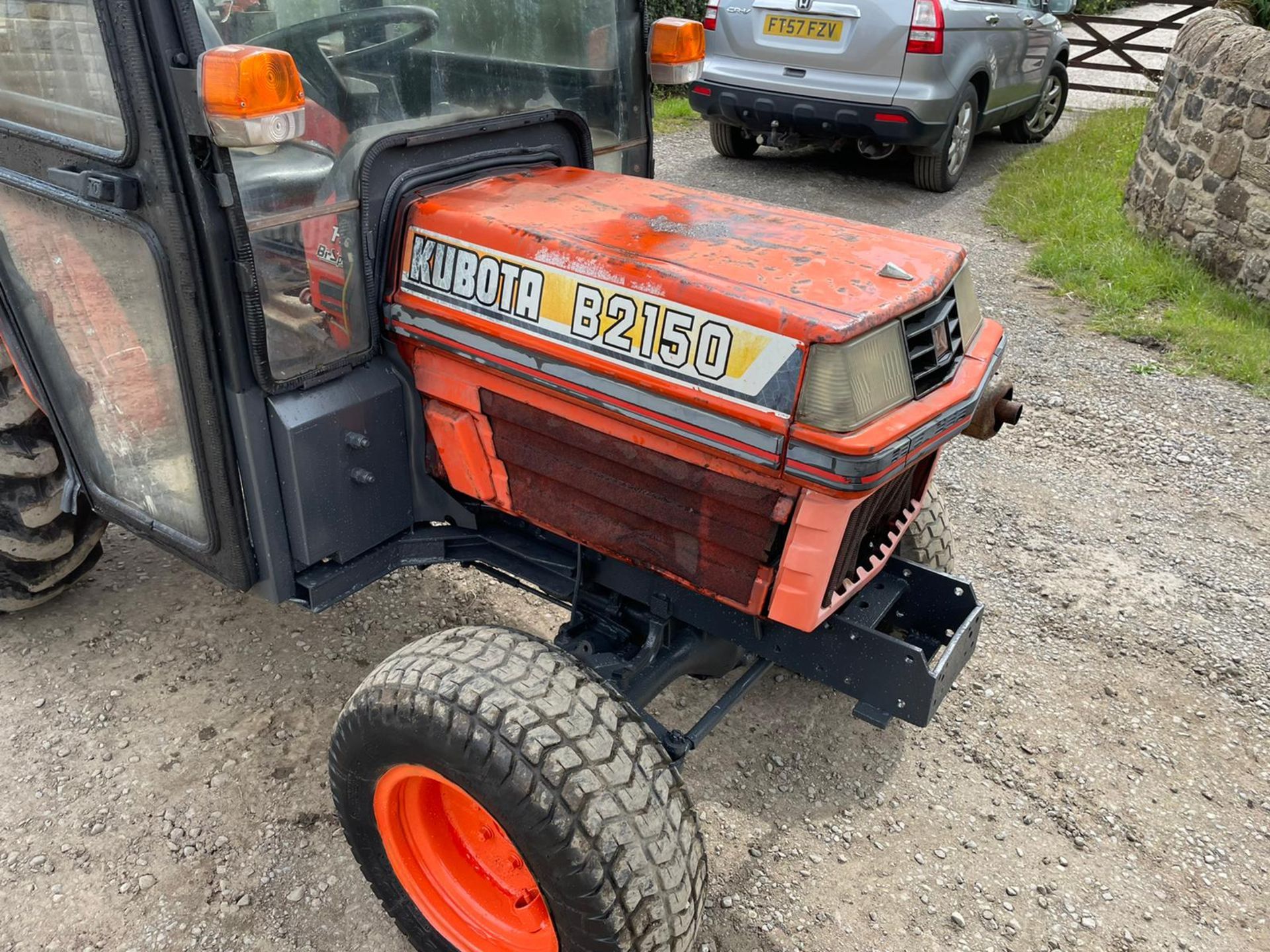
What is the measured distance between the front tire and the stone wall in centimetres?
519

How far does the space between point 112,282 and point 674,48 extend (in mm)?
1511

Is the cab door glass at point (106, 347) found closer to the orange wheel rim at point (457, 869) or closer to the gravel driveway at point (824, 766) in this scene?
the gravel driveway at point (824, 766)

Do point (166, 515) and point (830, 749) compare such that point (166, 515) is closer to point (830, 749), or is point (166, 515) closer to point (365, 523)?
point (365, 523)

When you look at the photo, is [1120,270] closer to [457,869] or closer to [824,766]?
[824,766]

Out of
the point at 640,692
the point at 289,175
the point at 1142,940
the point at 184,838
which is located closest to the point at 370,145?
the point at 289,175

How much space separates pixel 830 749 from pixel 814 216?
1.49 meters

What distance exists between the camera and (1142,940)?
239 cm

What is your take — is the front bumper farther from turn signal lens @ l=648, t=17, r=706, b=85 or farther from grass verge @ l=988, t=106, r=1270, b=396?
grass verge @ l=988, t=106, r=1270, b=396

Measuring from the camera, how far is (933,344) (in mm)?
1963

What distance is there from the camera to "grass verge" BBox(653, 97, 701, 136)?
9383 millimetres

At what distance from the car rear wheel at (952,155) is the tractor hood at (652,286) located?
5806mm

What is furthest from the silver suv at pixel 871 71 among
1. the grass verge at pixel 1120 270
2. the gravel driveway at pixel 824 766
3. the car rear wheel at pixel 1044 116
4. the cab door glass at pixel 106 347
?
the cab door glass at pixel 106 347

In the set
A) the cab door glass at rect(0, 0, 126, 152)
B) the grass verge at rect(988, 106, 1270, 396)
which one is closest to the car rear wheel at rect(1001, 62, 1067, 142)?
the grass verge at rect(988, 106, 1270, 396)

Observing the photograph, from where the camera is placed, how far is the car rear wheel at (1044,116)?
9164 mm
